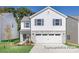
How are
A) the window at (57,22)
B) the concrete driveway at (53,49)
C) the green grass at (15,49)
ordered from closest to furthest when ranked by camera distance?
the green grass at (15,49) → the concrete driveway at (53,49) → the window at (57,22)

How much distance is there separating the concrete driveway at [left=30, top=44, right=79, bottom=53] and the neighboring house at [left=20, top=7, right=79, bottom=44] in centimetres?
18

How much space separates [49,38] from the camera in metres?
15.3

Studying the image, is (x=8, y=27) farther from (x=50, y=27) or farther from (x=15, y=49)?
(x=50, y=27)

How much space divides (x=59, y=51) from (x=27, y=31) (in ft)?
5.31

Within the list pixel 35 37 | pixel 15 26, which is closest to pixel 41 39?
pixel 35 37

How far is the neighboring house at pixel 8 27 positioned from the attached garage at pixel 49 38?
1.03 meters

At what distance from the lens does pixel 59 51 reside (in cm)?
1503

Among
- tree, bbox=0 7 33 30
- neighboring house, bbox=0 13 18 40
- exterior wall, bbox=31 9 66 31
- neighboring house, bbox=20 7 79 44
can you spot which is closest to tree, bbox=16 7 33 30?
tree, bbox=0 7 33 30

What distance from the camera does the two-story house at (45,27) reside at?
15.2 meters

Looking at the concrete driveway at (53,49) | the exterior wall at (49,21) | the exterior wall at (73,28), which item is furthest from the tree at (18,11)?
the exterior wall at (73,28)

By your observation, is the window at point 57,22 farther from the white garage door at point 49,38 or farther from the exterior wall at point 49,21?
the white garage door at point 49,38

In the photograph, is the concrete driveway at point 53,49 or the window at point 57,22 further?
the window at point 57,22

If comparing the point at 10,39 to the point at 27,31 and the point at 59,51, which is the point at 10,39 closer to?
the point at 27,31
